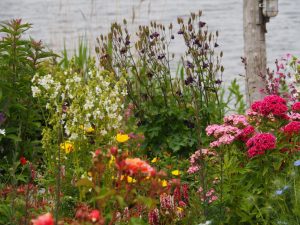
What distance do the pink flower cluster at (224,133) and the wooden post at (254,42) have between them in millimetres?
2760

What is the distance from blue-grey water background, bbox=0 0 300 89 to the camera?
13123mm

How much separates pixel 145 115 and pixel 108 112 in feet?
5.40

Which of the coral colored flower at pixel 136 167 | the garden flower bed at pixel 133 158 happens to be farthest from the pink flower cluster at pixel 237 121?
the coral colored flower at pixel 136 167

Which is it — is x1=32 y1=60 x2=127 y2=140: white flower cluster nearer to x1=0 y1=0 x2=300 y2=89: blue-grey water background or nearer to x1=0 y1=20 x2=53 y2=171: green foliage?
x1=0 y1=20 x2=53 y2=171: green foliage

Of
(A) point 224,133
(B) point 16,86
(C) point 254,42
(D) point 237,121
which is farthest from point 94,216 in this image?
(C) point 254,42

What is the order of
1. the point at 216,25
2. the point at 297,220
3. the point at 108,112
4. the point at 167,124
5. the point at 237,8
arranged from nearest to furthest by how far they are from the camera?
the point at 297,220 < the point at 108,112 < the point at 167,124 < the point at 216,25 < the point at 237,8

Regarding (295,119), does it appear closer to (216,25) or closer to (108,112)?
(108,112)

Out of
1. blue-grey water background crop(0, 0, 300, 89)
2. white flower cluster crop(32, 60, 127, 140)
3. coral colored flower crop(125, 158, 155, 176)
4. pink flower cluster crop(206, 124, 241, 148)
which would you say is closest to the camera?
coral colored flower crop(125, 158, 155, 176)

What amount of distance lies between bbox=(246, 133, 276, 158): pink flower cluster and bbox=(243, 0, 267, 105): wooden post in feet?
9.75

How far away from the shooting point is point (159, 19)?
1562 cm

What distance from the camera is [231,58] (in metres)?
12.5

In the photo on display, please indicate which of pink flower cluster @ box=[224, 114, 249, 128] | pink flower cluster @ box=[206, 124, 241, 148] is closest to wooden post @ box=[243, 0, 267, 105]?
pink flower cluster @ box=[224, 114, 249, 128]

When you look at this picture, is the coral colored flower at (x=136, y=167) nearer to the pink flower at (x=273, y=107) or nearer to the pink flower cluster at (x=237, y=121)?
the pink flower at (x=273, y=107)

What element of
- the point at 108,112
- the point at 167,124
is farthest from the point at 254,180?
the point at 167,124
